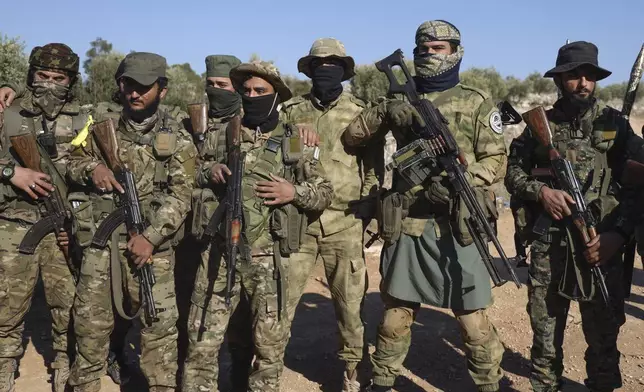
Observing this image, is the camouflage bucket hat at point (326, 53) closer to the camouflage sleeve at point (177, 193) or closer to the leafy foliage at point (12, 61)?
the camouflage sleeve at point (177, 193)

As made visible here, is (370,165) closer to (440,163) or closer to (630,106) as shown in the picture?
(440,163)

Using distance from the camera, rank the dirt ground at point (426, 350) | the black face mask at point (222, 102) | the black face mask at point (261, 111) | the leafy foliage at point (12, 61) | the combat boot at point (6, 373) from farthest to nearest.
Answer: the leafy foliage at point (12, 61) → the dirt ground at point (426, 350) → the black face mask at point (222, 102) → the combat boot at point (6, 373) → the black face mask at point (261, 111)

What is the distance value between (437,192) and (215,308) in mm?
1694

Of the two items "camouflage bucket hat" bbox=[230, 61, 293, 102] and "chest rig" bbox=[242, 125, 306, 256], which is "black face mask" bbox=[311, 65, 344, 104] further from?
"chest rig" bbox=[242, 125, 306, 256]

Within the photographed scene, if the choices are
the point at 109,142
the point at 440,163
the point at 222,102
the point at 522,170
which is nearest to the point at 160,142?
the point at 109,142

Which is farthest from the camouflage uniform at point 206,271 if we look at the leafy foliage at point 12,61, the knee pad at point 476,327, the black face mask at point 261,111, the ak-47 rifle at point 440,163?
the leafy foliage at point 12,61

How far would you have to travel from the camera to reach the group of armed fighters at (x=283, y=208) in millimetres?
4043

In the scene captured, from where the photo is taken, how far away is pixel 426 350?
5.86 metres

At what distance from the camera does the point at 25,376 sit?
512cm

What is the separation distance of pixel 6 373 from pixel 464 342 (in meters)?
3.40

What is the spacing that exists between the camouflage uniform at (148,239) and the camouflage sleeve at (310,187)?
0.80 m

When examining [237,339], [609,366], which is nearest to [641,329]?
[609,366]

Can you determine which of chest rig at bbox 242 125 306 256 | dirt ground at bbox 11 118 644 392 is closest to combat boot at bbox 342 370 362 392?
dirt ground at bbox 11 118 644 392

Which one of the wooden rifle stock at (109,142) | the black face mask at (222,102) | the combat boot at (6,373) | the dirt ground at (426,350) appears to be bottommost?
the dirt ground at (426,350)
